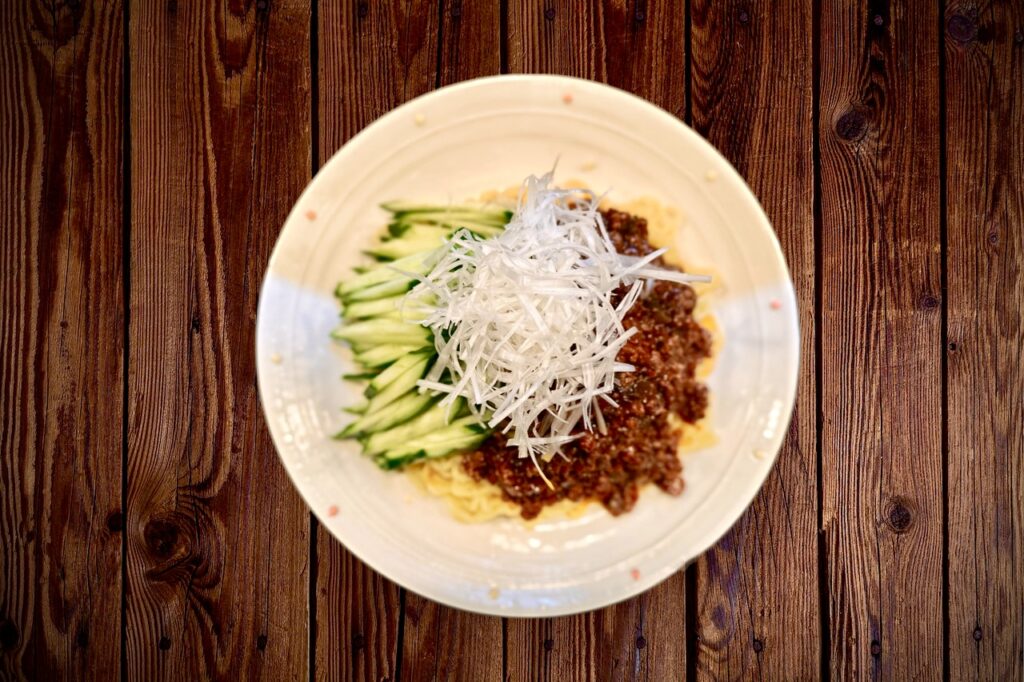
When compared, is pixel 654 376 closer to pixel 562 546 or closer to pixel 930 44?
pixel 562 546

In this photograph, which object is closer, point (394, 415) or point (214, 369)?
point (394, 415)

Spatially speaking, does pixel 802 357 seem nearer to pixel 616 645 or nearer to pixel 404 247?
pixel 616 645

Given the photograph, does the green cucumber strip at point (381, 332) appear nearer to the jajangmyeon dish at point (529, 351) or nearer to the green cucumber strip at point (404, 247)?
the jajangmyeon dish at point (529, 351)

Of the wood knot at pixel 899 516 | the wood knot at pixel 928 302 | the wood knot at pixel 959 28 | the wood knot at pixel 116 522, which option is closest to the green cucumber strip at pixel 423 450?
the wood knot at pixel 116 522

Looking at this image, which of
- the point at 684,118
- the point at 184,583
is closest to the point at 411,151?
the point at 684,118

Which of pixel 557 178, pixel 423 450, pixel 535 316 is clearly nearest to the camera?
pixel 535 316

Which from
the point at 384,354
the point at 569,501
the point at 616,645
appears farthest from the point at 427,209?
the point at 616,645

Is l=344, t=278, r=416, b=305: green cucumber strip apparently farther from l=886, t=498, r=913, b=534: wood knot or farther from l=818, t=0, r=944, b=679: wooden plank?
l=886, t=498, r=913, b=534: wood knot
